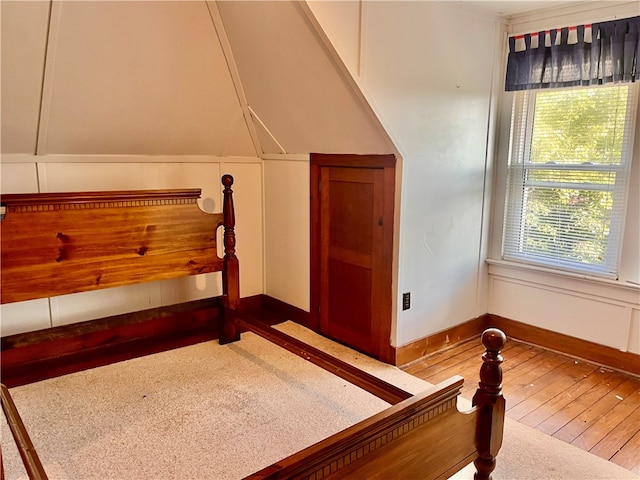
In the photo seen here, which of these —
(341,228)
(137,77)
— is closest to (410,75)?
(341,228)

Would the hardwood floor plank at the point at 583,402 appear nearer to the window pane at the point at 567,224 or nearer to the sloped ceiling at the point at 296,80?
the window pane at the point at 567,224

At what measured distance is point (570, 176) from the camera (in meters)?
3.16

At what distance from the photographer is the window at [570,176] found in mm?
2939

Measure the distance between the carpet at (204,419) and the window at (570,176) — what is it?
1.37 m

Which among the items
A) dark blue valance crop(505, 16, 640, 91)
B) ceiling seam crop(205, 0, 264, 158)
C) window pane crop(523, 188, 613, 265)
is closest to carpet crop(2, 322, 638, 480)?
window pane crop(523, 188, 613, 265)

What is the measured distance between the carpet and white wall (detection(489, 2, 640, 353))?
114cm

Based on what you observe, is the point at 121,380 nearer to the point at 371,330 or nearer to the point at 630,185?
the point at 371,330

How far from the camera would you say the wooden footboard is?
42.4 inches

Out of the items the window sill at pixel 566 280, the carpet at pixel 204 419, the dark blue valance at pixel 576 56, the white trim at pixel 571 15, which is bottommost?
the carpet at pixel 204 419

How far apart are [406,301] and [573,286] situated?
1.18 meters

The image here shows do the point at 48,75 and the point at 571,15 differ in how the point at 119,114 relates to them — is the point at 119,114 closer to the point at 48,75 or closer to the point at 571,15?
the point at 48,75

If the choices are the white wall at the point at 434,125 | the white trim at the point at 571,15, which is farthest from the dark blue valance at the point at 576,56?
the white wall at the point at 434,125

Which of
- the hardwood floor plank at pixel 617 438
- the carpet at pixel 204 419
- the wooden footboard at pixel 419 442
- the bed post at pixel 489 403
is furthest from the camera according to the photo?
the hardwood floor plank at pixel 617 438

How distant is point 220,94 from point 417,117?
1.35 meters
